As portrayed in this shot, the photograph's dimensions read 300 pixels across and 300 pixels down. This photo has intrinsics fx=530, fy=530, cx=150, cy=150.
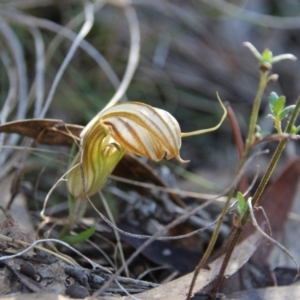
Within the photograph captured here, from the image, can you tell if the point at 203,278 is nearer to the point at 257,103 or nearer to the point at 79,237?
the point at 79,237

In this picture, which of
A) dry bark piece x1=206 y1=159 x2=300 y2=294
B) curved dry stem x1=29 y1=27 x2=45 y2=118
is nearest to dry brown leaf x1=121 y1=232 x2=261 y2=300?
dry bark piece x1=206 y1=159 x2=300 y2=294

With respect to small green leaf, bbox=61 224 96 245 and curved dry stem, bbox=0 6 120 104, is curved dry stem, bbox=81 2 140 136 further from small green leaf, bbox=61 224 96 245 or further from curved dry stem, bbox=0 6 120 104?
small green leaf, bbox=61 224 96 245

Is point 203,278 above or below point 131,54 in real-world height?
below

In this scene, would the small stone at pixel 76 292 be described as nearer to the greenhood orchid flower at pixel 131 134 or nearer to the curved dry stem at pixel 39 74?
the greenhood orchid flower at pixel 131 134

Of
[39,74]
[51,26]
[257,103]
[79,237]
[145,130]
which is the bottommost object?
[79,237]

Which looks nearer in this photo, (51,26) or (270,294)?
(270,294)

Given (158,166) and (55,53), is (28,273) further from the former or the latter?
(55,53)

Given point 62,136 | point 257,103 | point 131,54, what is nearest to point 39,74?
point 131,54

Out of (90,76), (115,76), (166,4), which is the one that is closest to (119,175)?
(115,76)
